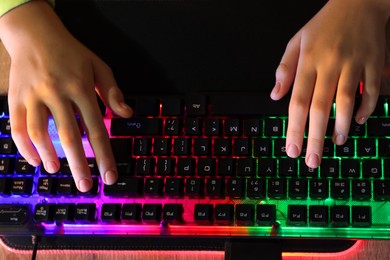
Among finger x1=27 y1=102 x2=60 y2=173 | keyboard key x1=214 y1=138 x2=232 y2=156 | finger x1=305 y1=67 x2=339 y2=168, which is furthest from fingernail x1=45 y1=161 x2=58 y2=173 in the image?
finger x1=305 y1=67 x2=339 y2=168

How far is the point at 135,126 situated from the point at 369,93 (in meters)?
0.30

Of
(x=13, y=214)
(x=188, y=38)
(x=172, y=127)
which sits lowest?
(x=13, y=214)

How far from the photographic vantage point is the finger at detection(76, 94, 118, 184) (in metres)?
0.55

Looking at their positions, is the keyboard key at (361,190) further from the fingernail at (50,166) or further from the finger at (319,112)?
the fingernail at (50,166)

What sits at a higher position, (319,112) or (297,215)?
(319,112)

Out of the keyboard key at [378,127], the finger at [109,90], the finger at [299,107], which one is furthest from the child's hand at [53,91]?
the keyboard key at [378,127]

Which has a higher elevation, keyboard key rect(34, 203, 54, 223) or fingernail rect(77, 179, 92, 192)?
fingernail rect(77, 179, 92, 192)

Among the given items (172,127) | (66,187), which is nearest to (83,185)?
(66,187)

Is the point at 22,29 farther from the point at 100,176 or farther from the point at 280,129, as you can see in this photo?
the point at 280,129

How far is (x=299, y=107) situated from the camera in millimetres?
545

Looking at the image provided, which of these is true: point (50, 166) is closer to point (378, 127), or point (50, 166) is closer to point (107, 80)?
point (107, 80)

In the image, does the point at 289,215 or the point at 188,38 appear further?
the point at 188,38

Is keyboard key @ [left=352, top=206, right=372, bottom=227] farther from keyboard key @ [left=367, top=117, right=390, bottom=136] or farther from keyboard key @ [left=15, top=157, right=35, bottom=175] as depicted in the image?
keyboard key @ [left=15, top=157, right=35, bottom=175]

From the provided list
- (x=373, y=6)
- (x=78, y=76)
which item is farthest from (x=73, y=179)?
(x=373, y=6)
